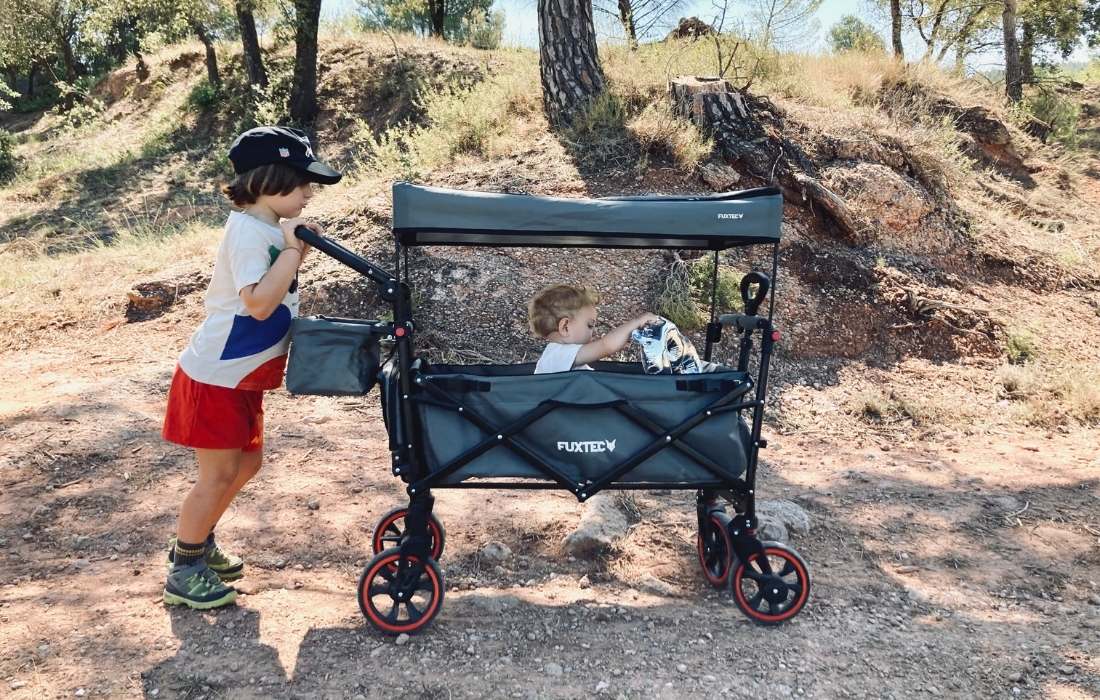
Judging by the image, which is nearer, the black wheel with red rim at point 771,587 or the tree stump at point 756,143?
the black wheel with red rim at point 771,587

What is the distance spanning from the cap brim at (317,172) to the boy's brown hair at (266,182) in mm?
23

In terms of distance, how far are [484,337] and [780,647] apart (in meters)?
3.84

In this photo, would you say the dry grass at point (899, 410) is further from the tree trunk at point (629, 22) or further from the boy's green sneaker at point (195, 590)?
the tree trunk at point (629, 22)

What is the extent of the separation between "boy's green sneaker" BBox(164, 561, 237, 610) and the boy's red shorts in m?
0.58

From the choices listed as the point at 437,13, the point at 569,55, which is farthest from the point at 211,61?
the point at 569,55

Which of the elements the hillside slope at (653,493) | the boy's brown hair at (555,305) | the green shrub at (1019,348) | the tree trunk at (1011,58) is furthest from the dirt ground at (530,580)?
the tree trunk at (1011,58)

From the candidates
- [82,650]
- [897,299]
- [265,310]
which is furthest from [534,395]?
[897,299]

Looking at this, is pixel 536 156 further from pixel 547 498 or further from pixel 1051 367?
pixel 1051 367

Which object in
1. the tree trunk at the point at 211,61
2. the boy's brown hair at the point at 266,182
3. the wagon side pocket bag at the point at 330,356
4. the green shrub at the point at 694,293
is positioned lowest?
the green shrub at the point at 694,293

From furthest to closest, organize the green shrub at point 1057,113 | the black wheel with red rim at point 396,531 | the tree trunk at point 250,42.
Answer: the tree trunk at point 250,42 < the green shrub at point 1057,113 < the black wheel with red rim at point 396,531

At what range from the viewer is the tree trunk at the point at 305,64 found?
1406 centimetres


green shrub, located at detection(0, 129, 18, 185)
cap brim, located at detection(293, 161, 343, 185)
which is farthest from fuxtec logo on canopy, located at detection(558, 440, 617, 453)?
green shrub, located at detection(0, 129, 18, 185)

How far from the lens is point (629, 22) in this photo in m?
11.8

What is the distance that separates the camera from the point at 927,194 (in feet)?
28.2
